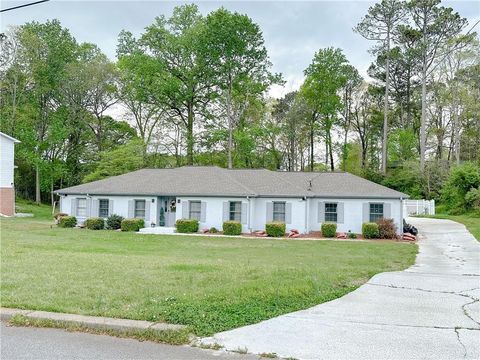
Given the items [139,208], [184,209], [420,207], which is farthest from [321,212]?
[420,207]

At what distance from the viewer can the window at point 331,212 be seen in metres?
23.4

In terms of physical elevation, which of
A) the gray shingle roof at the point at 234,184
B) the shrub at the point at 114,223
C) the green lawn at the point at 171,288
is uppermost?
the gray shingle roof at the point at 234,184

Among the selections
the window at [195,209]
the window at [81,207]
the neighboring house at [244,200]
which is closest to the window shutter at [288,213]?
the neighboring house at [244,200]

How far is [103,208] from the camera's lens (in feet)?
84.3

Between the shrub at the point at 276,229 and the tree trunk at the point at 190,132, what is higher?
the tree trunk at the point at 190,132

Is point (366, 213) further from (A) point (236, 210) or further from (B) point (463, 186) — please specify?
(B) point (463, 186)

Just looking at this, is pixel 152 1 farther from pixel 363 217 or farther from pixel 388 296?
pixel 363 217

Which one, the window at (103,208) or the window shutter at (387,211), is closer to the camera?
the window shutter at (387,211)

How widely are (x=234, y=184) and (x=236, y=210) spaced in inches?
65.1

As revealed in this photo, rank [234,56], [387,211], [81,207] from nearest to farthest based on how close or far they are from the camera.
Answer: [387,211] → [81,207] → [234,56]

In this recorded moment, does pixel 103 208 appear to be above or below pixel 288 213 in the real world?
above

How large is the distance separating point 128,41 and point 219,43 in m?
11.5

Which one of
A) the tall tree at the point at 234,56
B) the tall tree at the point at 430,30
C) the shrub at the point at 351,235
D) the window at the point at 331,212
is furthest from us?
the tall tree at the point at 430,30

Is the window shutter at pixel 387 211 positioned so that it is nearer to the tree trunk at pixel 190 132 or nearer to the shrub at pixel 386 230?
the shrub at pixel 386 230
